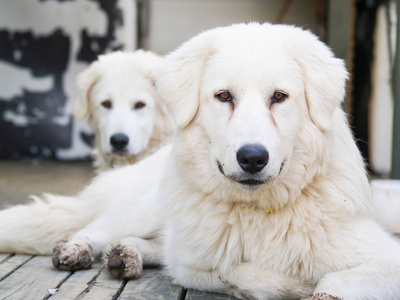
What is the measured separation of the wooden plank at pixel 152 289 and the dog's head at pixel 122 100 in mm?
1974

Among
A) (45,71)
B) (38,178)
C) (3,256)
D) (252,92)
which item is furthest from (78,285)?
(45,71)

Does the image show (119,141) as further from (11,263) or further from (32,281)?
(32,281)

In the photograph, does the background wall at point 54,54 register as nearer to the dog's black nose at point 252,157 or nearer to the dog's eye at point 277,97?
the dog's eye at point 277,97

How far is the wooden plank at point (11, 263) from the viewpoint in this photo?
315cm

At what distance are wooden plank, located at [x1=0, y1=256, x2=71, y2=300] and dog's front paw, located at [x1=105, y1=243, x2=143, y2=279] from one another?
0.92 feet

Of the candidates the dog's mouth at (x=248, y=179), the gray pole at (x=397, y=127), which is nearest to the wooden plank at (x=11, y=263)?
the dog's mouth at (x=248, y=179)

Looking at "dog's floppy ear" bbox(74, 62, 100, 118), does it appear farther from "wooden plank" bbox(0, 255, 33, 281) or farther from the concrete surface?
"wooden plank" bbox(0, 255, 33, 281)

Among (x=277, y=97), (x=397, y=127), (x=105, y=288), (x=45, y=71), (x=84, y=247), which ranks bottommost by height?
(x=105, y=288)

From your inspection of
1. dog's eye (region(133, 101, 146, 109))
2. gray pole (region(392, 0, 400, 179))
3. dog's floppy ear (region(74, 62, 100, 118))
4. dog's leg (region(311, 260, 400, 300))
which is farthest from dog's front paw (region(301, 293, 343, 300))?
dog's floppy ear (region(74, 62, 100, 118))

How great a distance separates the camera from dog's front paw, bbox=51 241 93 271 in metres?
3.18

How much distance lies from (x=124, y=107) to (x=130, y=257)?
2201 millimetres

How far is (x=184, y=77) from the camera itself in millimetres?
2820

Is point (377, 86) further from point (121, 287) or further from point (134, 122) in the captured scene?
point (121, 287)

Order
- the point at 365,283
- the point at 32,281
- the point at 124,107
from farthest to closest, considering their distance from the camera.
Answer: the point at 124,107 < the point at 32,281 < the point at 365,283
